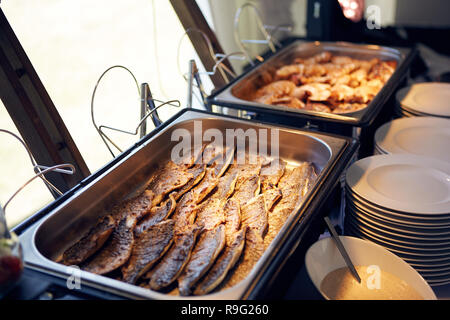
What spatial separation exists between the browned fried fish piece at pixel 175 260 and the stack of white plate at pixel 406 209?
476mm

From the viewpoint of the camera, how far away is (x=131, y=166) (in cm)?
123

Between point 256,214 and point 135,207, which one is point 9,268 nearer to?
point 135,207

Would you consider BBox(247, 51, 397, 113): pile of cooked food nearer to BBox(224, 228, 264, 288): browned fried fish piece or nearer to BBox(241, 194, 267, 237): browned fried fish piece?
BBox(241, 194, 267, 237): browned fried fish piece

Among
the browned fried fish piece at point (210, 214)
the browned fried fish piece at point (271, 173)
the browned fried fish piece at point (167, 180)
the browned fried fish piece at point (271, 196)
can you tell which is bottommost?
the browned fried fish piece at point (271, 173)

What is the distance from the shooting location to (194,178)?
1.27 m

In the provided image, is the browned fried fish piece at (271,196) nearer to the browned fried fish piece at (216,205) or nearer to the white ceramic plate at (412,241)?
the browned fried fish piece at (216,205)

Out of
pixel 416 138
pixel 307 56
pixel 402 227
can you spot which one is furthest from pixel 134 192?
pixel 307 56

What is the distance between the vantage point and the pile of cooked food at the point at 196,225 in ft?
2.97

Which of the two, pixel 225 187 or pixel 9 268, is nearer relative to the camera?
pixel 9 268

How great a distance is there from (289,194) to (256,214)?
147mm

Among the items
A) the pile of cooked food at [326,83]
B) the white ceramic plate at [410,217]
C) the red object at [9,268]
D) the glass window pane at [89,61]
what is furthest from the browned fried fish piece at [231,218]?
the glass window pane at [89,61]

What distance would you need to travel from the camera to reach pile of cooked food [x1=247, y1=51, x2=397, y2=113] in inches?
68.9
